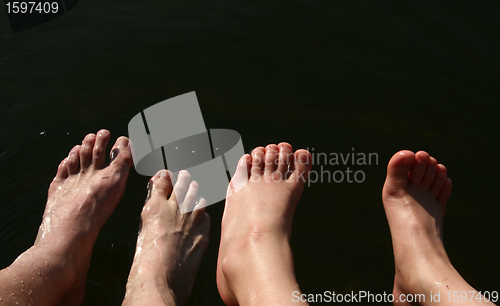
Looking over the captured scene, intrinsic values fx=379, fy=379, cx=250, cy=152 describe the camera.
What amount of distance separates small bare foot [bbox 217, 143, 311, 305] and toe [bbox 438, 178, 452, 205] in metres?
0.74

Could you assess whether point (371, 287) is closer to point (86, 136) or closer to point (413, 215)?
point (413, 215)

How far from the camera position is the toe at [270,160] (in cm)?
222

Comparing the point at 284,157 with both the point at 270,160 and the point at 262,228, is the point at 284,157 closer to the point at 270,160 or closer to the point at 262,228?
the point at 270,160

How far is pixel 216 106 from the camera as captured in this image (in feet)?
8.41

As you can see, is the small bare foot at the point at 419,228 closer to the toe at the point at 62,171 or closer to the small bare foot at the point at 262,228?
the small bare foot at the point at 262,228

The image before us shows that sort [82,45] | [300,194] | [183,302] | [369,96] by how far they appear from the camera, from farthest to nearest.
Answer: [82,45] < [369,96] < [300,194] < [183,302]

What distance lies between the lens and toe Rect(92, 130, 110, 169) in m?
2.27

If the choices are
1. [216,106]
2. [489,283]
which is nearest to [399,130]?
[489,283]

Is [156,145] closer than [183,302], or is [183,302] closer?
[183,302]

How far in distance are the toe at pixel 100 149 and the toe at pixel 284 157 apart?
3.48ft

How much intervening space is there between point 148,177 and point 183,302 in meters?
0.80

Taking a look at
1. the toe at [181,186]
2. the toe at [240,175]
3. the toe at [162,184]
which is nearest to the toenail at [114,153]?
the toe at [162,184]

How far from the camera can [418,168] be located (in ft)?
6.74

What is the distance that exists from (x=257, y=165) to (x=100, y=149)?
3.12 feet
